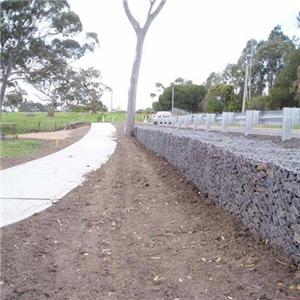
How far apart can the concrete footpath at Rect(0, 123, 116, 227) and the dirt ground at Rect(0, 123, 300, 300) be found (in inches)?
15.1

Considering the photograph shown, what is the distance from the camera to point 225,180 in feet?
21.3

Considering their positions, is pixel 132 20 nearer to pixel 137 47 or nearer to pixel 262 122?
pixel 137 47

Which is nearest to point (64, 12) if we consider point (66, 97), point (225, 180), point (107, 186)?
point (66, 97)

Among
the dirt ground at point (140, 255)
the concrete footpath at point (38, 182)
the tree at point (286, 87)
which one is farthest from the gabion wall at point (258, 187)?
the tree at point (286, 87)

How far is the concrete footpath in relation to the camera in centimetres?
748

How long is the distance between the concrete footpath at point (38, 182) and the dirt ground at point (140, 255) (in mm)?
384

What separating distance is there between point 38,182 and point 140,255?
223 inches

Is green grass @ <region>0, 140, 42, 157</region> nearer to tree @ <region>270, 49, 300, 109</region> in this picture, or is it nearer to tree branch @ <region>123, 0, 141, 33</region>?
tree branch @ <region>123, 0, 141, 33</region>

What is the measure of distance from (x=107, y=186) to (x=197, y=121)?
13.6 meters

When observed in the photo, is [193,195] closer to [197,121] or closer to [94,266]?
[94,266]

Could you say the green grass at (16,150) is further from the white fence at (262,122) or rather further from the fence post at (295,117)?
the fence post at (295,117)

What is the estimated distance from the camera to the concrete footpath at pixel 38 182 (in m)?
7.48

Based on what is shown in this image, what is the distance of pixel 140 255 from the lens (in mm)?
5160

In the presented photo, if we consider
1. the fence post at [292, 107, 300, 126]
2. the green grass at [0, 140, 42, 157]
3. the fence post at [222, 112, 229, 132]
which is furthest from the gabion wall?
the green grass at [0, 140, 42, 157]
